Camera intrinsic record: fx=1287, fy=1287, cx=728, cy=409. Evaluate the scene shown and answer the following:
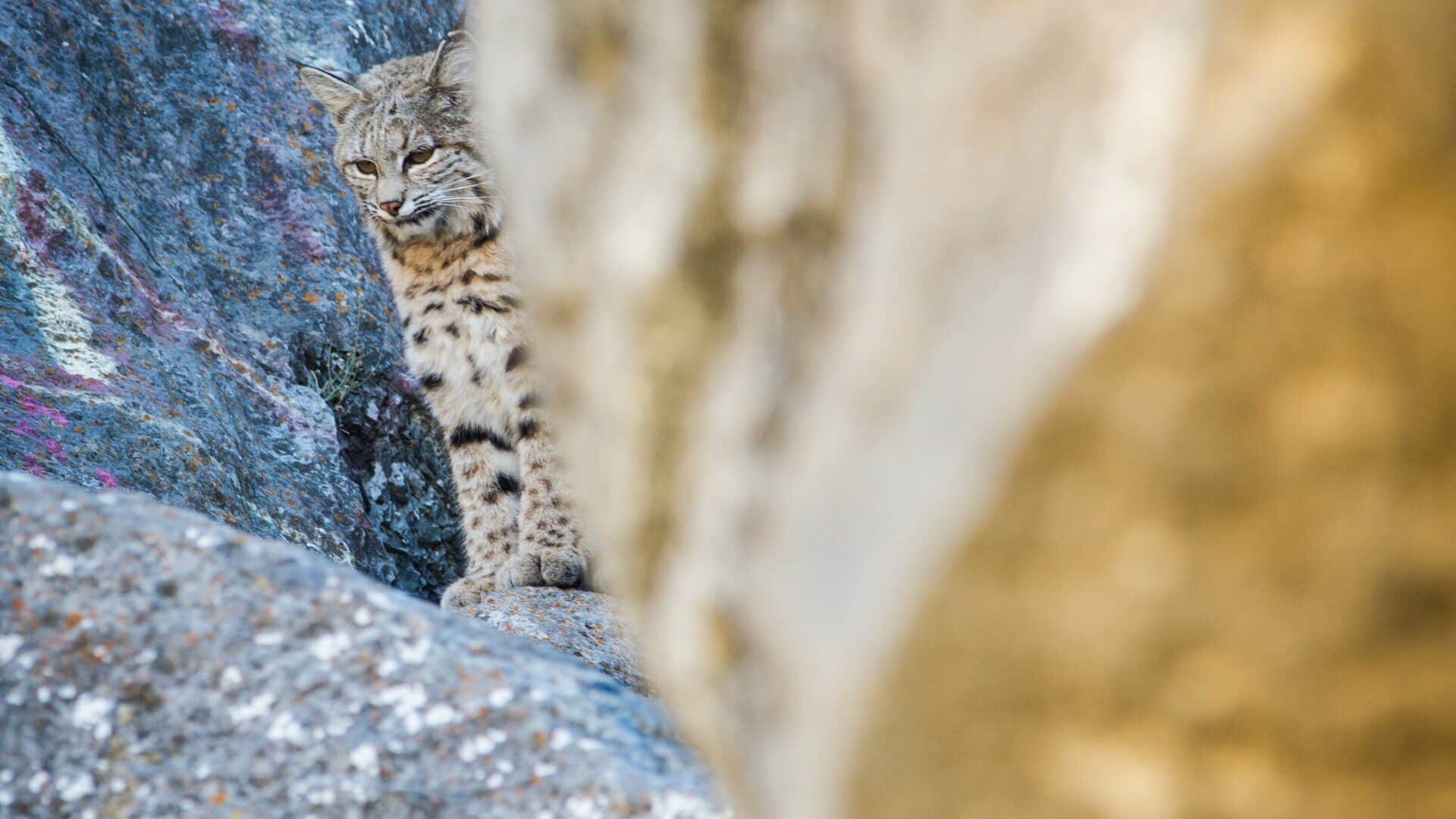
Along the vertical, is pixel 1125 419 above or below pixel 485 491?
below

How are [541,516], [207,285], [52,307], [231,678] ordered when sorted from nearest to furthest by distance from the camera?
[231,678]
[52,307]
[541,516]
[207,285]

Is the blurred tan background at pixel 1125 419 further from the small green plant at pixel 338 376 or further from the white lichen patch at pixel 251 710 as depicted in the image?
the small green plant at pixel 338 376

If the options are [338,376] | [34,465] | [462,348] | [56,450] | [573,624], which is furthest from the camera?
[338,376]

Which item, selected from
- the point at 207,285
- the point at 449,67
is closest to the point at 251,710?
the point at 449,67

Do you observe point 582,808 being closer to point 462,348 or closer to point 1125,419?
point 1125,419

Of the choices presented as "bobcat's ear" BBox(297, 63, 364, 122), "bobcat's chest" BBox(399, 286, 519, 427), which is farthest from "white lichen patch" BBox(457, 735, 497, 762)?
"bobcat's ear" BBox(297, 63, 364, 122)

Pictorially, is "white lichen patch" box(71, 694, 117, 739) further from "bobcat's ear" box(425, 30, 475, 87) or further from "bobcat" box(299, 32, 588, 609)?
"bobcat's ear" box(425, 30, 475, 87)

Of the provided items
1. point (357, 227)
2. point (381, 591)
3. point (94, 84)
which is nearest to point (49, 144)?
point (94, 84)
